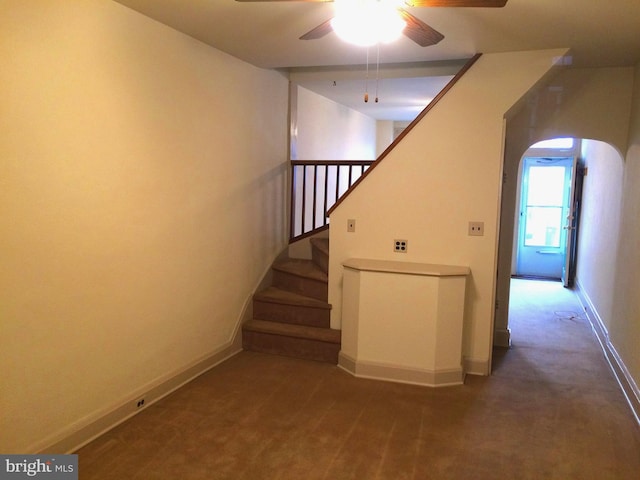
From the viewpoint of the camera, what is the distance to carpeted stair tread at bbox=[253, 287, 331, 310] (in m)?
4.20

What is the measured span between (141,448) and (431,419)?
1.71 meters

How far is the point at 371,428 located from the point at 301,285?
176cm

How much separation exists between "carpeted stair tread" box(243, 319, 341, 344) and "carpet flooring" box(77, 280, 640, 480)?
8.2 inches

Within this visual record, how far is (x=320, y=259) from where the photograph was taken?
4.65 metres

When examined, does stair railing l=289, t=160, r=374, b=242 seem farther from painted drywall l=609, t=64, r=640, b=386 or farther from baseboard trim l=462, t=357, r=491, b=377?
painted drywall l=609, t=64, r=640, b=386

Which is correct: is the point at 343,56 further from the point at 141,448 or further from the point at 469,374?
the point at 141,448

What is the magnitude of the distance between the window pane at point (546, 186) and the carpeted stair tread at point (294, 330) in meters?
5.35

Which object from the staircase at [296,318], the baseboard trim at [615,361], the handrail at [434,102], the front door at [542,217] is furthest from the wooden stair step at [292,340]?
the front door at [542,217]

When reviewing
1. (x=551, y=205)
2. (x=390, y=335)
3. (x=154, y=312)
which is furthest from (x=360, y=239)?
(x=551, y=205)

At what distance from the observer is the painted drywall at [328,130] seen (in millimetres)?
5555

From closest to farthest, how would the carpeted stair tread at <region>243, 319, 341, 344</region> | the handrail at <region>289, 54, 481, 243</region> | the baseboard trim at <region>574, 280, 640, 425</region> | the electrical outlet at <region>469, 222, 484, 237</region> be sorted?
the baseboard trim at <region>574, 280, 640, 425</region> → the electrical outlet at <region>469, 222, 484, 237</region> → the handrail at <region>289, 54, 481, 243</region> → the carpeted stair tread at <region>243, 319, 341, 344</region>

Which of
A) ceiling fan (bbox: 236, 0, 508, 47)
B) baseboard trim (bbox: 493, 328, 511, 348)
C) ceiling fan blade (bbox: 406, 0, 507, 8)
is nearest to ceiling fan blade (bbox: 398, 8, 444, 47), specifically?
ceiling fan (bbox: 236, 0, 508, 47)

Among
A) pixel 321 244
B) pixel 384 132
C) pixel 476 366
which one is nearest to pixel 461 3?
pixel 476 366

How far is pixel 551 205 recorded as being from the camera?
26.0ft
